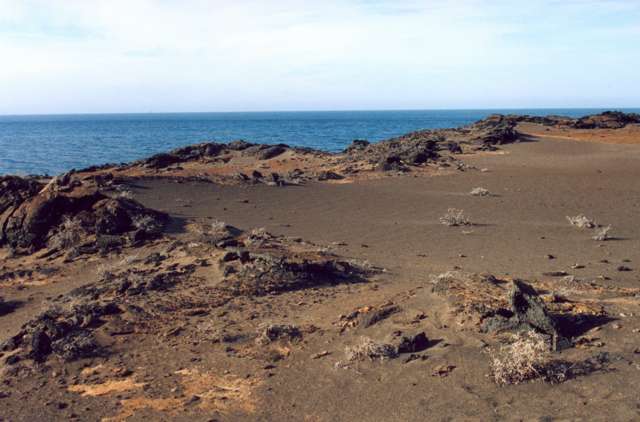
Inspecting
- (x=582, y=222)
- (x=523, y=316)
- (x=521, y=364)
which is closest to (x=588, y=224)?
(x=582, y=222)

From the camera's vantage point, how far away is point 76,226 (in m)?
11.3

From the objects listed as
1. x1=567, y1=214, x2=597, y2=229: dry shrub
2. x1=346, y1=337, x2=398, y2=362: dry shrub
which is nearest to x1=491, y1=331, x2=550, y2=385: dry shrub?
x1=346, y1=337, x2=398, y2=362: dry shrub

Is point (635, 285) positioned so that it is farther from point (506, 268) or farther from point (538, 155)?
point (538, 155)

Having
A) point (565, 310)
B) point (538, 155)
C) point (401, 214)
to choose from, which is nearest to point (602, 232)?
point (401, 214)

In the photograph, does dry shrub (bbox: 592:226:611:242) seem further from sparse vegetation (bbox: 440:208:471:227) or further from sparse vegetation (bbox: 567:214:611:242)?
sparse vegetation (bbox: 440:208:471:227)

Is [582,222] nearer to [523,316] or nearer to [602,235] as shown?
[602,235]

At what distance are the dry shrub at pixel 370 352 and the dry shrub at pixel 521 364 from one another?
1.02 meters

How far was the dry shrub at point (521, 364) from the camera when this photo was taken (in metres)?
5.25

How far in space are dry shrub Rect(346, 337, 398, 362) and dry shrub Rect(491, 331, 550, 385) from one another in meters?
1.02

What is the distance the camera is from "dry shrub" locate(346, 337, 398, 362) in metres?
6.00

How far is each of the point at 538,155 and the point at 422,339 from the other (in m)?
22.8

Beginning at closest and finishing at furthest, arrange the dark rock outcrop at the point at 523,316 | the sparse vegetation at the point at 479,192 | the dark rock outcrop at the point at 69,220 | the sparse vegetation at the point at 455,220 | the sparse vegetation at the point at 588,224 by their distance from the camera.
A: the dark rock outcrop at the point at 523,316
the dark rock outcrop at the point at 69,220
the sparse vegetation at the point at 588,224
the sparse vegetation at the point at 455,220
the sparse vegetation at the point at 479,192

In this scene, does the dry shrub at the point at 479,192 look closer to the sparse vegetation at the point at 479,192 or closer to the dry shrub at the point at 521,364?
the sparse vegetation at the point at 479,192

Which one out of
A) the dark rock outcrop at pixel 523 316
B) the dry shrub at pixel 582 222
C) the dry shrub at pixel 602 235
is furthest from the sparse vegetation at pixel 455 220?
the dark rock outcrop at pixel 523 316
